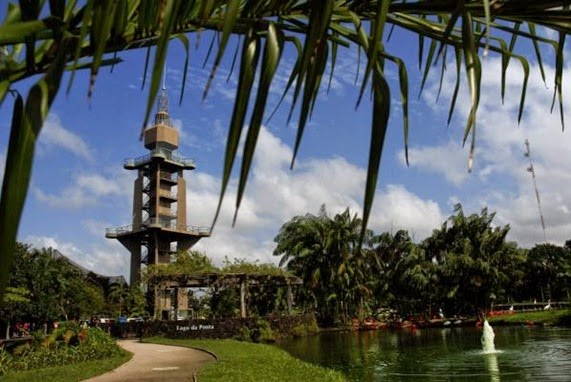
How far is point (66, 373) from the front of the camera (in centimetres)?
1137

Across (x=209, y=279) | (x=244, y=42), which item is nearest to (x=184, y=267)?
(x=209, y=279)

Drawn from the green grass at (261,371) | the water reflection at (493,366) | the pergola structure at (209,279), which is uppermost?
the pergola structure at (209,279)

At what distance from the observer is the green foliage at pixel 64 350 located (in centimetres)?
1282

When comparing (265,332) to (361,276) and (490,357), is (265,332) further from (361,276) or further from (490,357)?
(361,276)

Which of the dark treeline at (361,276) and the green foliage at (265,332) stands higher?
the dark treeline at (361,276)

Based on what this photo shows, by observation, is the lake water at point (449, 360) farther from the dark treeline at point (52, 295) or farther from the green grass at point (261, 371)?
the dark treeline at point (52, 295)

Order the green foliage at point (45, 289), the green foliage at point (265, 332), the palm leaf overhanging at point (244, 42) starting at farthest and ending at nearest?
the green foliage at point (45, 289) → the green foliage at point (265, 332) → the palm leaf overhanging at point (244, 42)

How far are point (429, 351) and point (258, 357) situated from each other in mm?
6313

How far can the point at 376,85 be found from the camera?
1.27 m

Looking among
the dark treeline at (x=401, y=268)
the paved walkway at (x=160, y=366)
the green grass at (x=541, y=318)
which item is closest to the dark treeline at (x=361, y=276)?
the dark treeline at (x=401, y=268)

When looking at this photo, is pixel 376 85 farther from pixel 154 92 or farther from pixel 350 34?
pixel 154 92

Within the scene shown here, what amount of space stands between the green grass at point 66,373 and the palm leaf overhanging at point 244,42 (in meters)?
10.3

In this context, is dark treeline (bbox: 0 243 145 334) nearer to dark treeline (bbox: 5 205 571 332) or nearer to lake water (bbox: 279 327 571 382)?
dark treeline (bbox: 5 205 571 332)

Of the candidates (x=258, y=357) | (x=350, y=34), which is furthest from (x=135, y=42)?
(x=258, y=357)
